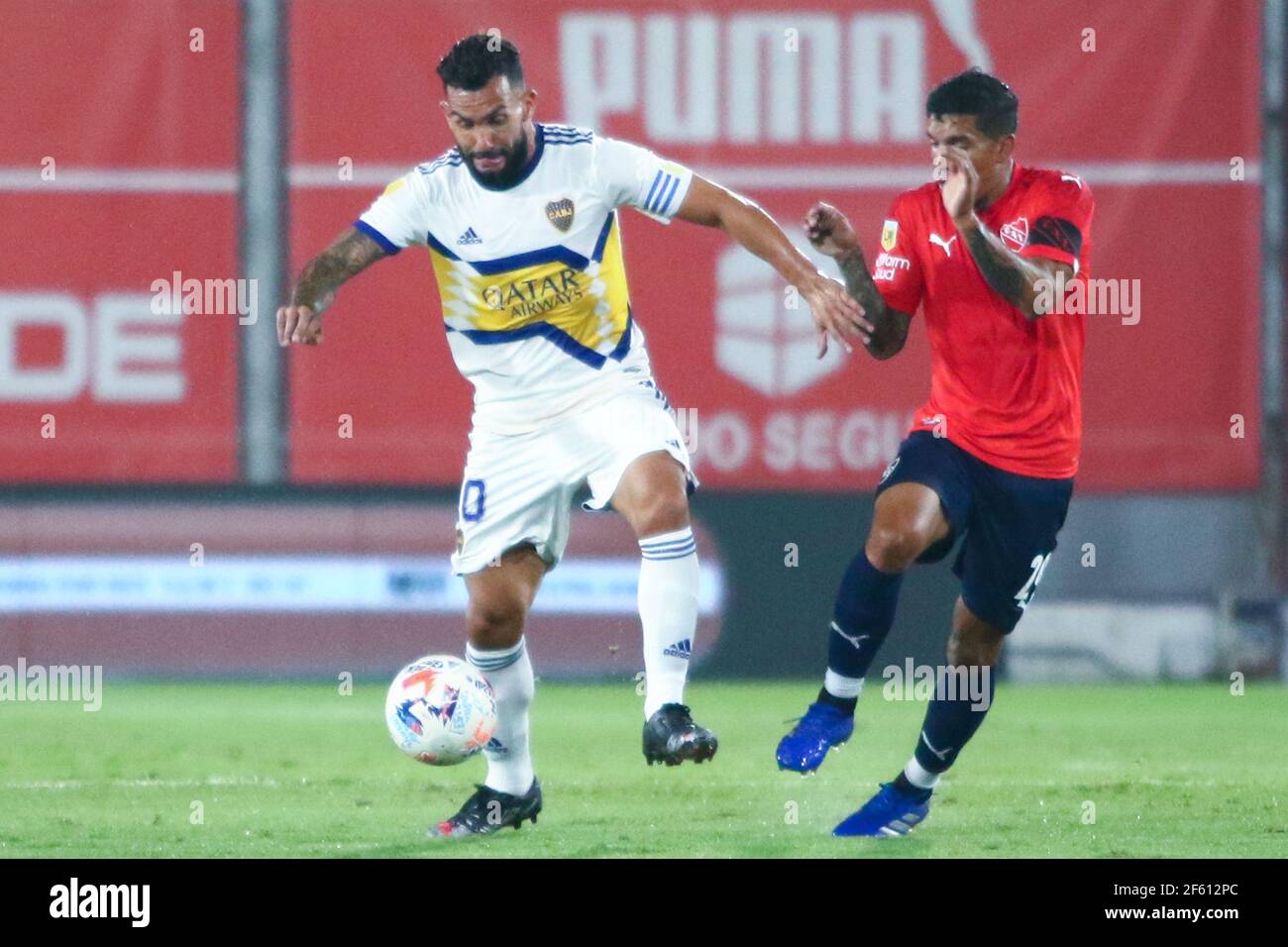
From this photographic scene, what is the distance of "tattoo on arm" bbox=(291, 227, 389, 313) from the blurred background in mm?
5147

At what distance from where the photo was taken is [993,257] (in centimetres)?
577

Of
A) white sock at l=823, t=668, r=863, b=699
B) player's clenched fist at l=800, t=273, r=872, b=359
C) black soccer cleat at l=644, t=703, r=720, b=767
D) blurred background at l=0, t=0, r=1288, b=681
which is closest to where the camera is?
black soccer cleat at l=644, t=703, r=720, b=767

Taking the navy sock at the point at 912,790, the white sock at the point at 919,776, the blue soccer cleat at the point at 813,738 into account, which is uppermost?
the blue soccer cleat at the point at 813,738

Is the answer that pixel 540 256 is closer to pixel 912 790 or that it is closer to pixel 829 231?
pixel 829 231

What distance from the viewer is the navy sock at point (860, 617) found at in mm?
6113

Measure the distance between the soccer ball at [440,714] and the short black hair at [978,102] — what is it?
6.92 ft

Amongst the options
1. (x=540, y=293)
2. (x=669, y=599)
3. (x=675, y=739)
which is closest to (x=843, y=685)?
(x=669, y=599)

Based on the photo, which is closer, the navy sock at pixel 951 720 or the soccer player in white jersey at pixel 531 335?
the soccer player in white jersey at pixel 531 335

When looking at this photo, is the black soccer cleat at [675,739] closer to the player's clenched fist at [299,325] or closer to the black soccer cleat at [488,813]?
the black soccer cleat at [488,813]

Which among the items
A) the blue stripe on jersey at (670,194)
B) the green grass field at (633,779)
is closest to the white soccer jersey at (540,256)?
the blue stripe on jersey at (670,194)

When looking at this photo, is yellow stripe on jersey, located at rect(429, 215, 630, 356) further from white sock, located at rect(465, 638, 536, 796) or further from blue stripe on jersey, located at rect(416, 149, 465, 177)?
white sock, located at rect(465, 638, 536, 796)

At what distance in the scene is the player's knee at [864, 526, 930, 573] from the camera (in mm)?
5953

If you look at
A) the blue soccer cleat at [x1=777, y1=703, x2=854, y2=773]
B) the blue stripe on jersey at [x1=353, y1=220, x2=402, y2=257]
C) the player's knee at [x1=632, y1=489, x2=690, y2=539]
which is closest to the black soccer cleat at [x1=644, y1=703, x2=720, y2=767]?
the blue soccer cleat at [x1=777, y1=703, x2=854, y2=773]

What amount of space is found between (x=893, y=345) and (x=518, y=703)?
5.21 ft
